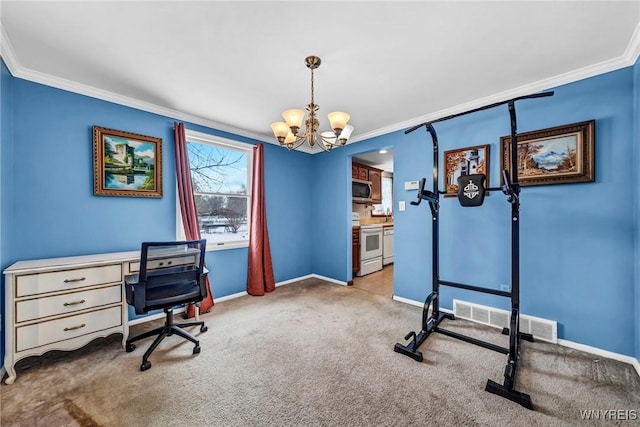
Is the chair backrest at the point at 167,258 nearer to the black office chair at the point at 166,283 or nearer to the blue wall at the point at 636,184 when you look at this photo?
the black office chair at the point at 166,283

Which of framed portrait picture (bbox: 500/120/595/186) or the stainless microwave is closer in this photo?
framed portrait picture (bbox: 500/120/595/186)

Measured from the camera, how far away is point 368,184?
201 inches

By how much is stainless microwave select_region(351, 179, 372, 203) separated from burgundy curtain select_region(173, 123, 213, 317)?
2.74 metres

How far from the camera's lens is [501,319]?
250 cm

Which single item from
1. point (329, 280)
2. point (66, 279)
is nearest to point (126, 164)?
point (66, 279)

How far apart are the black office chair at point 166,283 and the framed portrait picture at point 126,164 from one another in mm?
909

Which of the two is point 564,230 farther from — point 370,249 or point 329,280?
point 329,280

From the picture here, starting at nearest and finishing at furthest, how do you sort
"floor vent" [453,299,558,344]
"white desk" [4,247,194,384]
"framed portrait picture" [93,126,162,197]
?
"white desk" [4,247,194,384] → "floor vent" [453,299,558,344] → "framed portrait picture" [93,126,162,197]

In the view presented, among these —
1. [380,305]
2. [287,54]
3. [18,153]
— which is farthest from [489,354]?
[18,153]

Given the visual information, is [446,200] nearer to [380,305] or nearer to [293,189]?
[380,305]

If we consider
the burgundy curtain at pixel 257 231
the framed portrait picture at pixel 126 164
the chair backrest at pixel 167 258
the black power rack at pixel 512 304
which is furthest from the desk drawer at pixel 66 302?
the black power rack at pixel 512 304

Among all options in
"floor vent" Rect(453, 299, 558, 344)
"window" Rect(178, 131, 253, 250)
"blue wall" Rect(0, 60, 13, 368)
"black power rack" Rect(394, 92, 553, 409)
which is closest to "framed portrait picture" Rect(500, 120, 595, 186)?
"black power rack" Rect(394, 92, 553, 409)

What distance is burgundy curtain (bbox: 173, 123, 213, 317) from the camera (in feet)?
9.49

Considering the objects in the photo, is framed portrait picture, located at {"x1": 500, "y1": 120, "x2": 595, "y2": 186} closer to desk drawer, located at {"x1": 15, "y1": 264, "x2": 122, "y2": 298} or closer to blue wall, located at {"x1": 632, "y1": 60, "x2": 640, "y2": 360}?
blue wall, located at {"x1": 632, "y1": 60, "x2": 640, "y2": 360}
